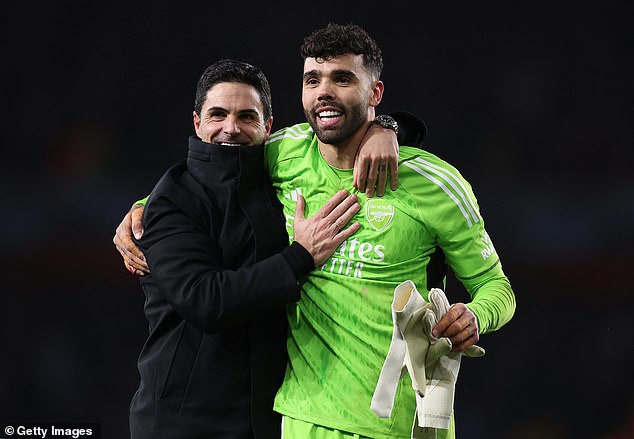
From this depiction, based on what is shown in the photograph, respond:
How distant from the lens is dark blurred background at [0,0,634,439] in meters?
3.94

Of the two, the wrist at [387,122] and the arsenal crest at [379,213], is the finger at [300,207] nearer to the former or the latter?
the arsenal crest at [379,213]

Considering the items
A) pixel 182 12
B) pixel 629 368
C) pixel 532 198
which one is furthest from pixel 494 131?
pixel 182 12

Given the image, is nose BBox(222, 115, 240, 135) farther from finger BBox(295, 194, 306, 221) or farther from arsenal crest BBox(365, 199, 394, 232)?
arsenal crest BBox(365, 199, 394, 232)

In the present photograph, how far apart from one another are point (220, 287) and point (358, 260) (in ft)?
1.05

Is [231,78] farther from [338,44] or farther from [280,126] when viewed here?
[280,126]

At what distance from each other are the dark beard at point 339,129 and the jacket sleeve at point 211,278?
0.26 m

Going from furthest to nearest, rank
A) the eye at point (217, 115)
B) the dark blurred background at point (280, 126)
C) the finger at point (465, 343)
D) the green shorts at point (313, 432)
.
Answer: the dark blurred background at point (280, 126) → the eye at point (217, 115) → the green shorts at point (313, 432) → the finger at point (465, 343)

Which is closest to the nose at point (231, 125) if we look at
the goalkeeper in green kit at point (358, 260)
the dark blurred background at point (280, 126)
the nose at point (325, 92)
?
the goalkeeper in green kit at point (358, 260)

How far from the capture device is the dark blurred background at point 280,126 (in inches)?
155

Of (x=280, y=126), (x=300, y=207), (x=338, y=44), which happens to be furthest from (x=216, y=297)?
(x=280, y=126)

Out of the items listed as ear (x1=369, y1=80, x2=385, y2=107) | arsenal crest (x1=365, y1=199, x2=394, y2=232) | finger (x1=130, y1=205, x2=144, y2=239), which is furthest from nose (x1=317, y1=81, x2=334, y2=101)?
finger (x1=130, y1=205, x2=144, y2=239)

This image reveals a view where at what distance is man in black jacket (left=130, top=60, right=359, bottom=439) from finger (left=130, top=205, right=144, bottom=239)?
0.14m

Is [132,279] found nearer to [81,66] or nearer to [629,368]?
[81,66]

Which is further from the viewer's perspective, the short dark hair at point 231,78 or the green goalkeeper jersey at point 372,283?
the short dark hair at point 231,78
